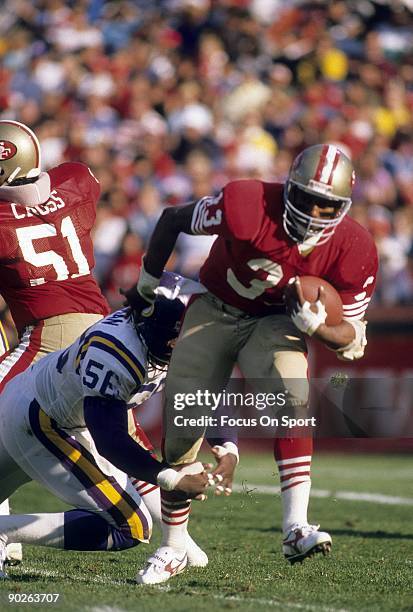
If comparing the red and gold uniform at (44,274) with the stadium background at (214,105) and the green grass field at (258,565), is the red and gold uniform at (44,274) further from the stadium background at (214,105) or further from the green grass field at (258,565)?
the stadium background at (214,105)

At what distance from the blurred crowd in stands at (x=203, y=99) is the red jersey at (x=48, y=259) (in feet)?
12.8

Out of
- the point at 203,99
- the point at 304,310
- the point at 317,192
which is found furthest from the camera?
the point at 203,99

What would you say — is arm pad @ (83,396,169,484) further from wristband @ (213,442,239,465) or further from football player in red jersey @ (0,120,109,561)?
football player in red jersey @ (0,120,109,561)

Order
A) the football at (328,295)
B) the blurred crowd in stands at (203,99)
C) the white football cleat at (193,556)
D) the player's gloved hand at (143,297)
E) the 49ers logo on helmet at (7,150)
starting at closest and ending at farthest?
1. the football at (328,295)
2. the player's gloved hand at (143,297)
3. the white football cleat at (193,556)
4. the 49ers logo on helmet at (7,150)
5. the blurred crowd in stands at (203,99)

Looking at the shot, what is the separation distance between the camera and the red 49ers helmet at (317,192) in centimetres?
459

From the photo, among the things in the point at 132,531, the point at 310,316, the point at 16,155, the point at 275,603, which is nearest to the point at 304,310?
the point at 310,316

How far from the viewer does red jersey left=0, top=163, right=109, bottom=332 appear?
5.46 m

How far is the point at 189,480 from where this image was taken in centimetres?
432

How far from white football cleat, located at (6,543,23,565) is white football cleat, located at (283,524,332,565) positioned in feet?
4.88

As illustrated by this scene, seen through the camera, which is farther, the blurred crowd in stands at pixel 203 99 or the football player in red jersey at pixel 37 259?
the blurred crowd in stands at pixel 203 99

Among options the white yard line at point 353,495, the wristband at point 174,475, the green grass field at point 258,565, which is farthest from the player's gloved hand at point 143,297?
→ the white yard line at point 353,495

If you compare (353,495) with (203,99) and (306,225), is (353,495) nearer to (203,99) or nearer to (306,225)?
(306,225)

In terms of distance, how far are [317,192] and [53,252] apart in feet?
4.97

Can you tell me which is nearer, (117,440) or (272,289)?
(117,440)
